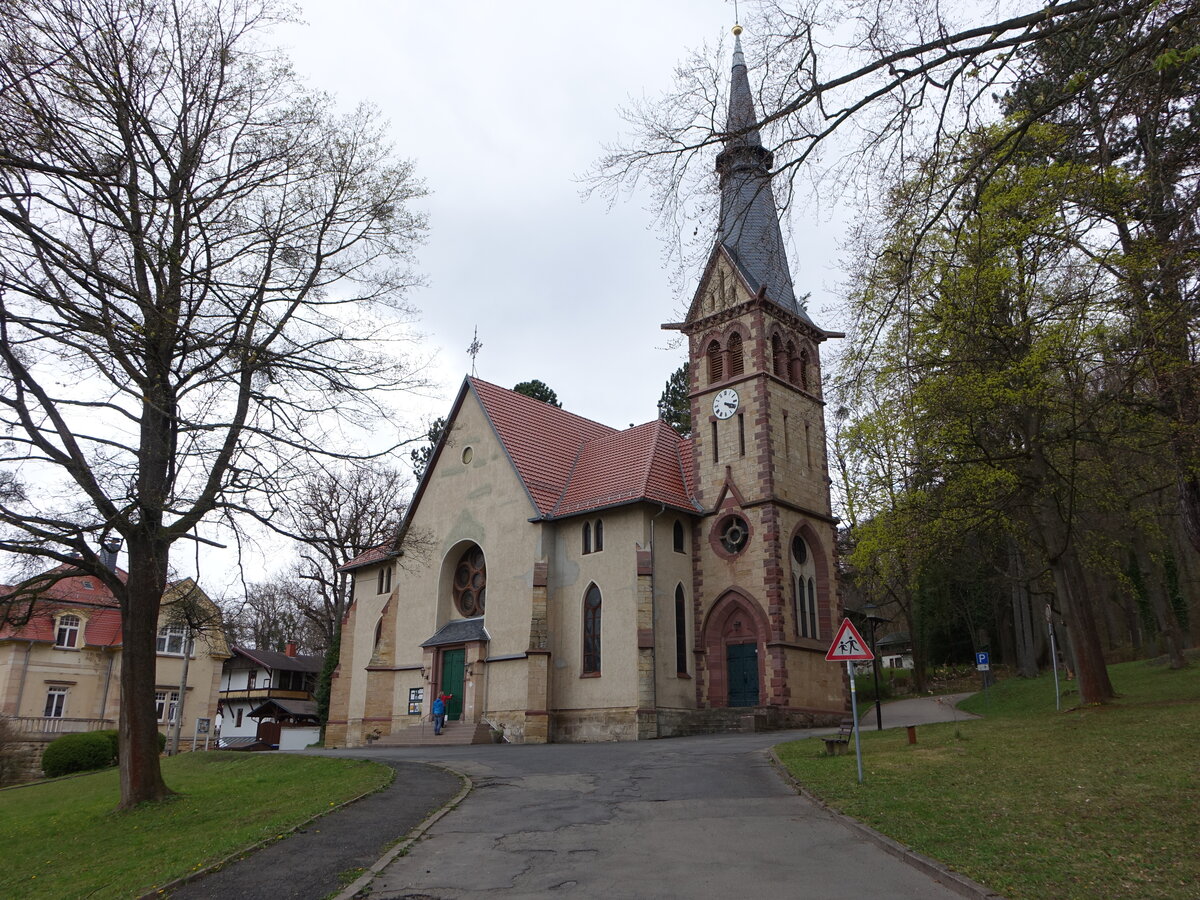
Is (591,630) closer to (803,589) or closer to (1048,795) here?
(803,589)

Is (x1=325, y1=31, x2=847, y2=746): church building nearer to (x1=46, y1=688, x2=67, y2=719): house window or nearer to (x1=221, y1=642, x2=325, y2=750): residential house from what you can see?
(x1=46, y1=688, x2=67, y2=719): house window

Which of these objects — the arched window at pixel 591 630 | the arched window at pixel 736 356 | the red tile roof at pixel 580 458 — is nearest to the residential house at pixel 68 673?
the red tile roof at pixel 580 458

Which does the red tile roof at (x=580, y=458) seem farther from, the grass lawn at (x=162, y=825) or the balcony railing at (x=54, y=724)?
the balcony railing at (x=54, y=724)

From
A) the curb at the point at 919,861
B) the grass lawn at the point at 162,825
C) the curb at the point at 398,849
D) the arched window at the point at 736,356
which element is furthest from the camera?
the arched window at the point at 736,356

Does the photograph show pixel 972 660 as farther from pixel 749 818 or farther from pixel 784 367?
pixel 749 818

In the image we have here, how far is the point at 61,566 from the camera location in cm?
1536

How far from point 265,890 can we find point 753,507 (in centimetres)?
2229

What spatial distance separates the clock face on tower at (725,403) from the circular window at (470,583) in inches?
387

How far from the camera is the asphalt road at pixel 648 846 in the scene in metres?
7.90

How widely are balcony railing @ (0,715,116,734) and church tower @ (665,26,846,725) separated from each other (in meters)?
30.4

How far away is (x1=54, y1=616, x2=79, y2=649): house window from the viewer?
146 feet

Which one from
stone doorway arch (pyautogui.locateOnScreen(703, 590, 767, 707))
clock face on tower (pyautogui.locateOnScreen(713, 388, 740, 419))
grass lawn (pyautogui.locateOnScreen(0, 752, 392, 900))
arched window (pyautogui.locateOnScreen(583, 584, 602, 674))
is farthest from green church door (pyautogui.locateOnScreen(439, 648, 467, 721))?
clock face on tower (pyautogui.locateOnScreen(713, 388, 740, 419))

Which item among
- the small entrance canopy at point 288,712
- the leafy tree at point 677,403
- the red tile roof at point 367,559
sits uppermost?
the leafy tree at point 677,403

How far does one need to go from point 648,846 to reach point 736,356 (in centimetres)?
2382
